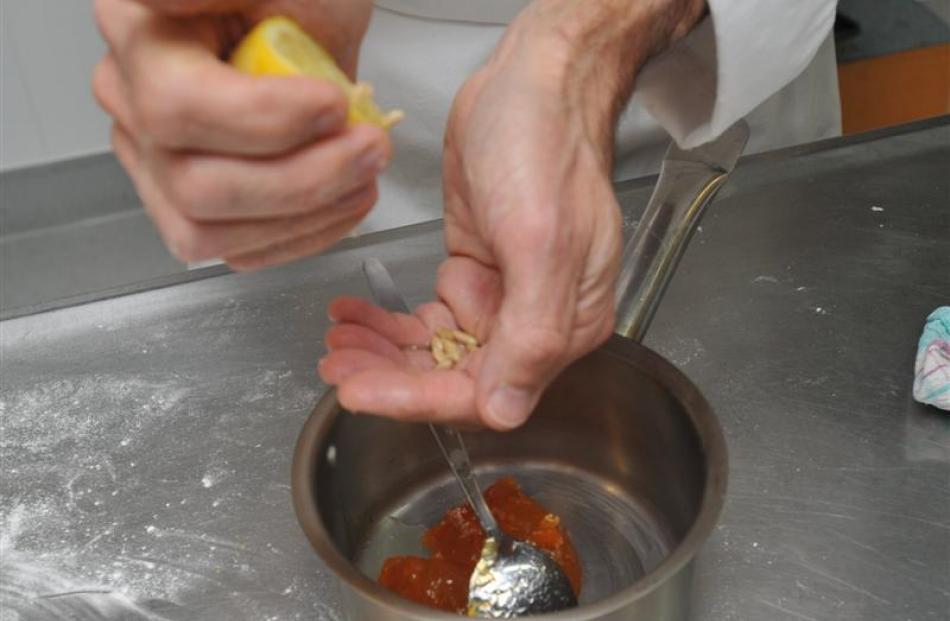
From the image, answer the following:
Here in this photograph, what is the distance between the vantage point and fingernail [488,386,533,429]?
1.58 ft

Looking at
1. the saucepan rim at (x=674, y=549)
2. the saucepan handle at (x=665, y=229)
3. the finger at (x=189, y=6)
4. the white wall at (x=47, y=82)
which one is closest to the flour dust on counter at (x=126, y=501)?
the saucepan rim at (x=674, y=549)

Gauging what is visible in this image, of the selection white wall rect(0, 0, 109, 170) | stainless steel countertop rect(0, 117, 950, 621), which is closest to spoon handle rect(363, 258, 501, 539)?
stainless steel countertop rect(0, 117, 950, 621)

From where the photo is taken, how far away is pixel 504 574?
0.54 meters

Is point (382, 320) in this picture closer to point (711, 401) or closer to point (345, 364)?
point (345, 364)

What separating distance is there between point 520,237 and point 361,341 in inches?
4.1

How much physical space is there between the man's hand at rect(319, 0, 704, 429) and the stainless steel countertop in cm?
15

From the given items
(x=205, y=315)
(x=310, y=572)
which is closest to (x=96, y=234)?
(x=205, y=315)

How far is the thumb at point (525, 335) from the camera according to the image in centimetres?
47

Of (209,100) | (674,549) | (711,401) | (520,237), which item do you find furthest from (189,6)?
(711,401)

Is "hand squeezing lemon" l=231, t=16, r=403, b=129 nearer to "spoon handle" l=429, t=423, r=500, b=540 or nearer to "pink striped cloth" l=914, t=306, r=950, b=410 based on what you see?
"spoon handle" l=429, t=423, r=500, b=540

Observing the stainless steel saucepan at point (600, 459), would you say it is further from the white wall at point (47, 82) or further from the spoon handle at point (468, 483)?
the white wall at point (47, 82)

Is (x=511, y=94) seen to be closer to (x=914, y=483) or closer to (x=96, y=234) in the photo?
Answer: (x=914, y=483)

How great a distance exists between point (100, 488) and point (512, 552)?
0.89 ft

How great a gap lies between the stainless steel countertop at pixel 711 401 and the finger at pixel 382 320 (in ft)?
0.46
